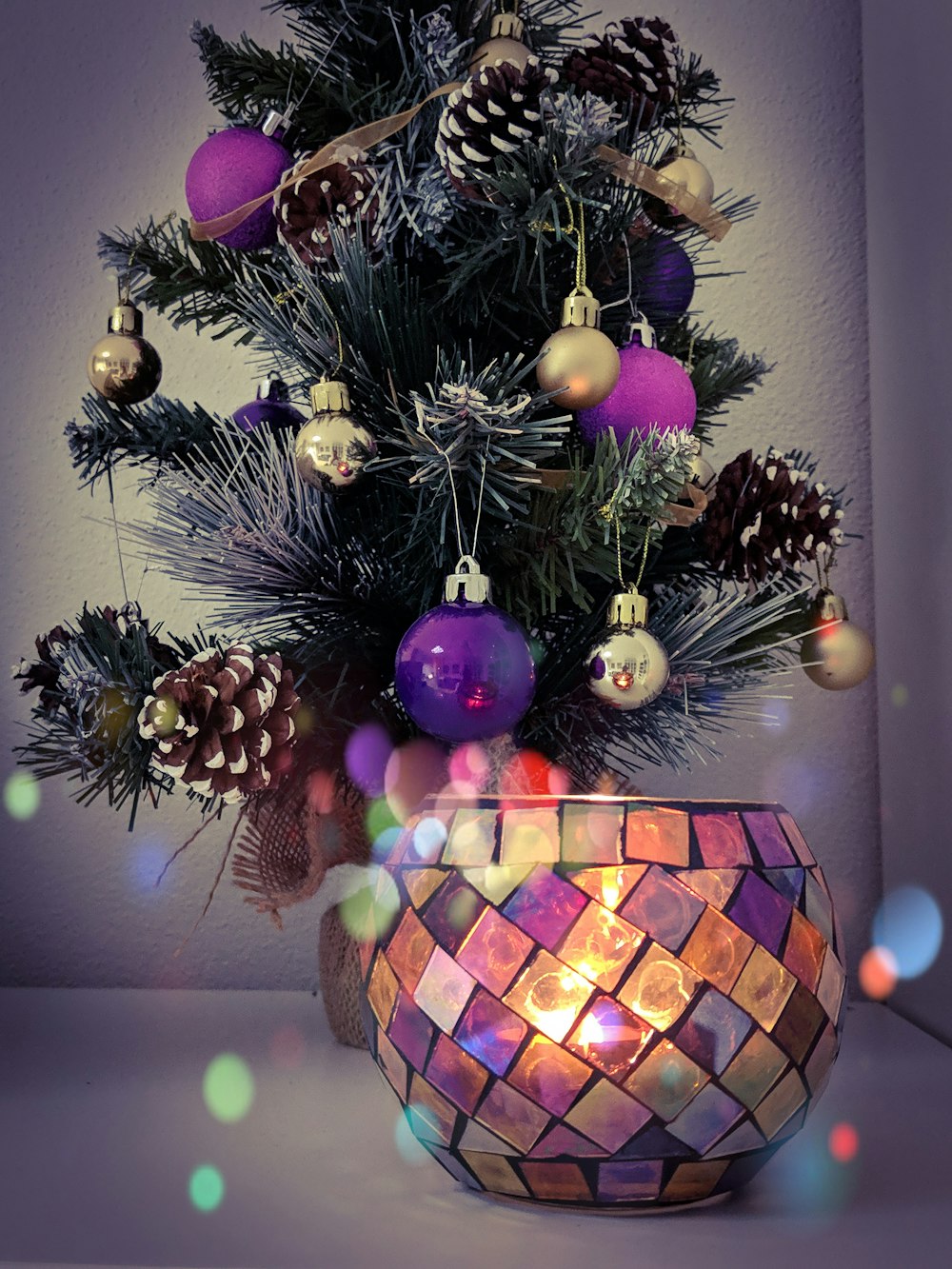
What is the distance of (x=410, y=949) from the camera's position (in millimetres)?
401

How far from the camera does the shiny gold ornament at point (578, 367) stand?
1.73 feet

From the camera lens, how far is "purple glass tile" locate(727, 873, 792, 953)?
382mm

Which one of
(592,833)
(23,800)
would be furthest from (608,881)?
(23,800)

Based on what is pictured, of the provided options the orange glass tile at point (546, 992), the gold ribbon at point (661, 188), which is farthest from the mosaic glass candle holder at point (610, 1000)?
the gold ribbon at point (661, 188)

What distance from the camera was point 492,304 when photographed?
634 mm

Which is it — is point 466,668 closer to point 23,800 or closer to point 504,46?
point 504,46

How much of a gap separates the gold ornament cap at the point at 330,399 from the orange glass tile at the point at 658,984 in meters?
0.30

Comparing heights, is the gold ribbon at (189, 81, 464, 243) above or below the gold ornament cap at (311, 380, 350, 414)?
above

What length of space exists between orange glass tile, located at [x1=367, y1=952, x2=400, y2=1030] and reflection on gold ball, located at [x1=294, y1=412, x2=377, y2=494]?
23 cm

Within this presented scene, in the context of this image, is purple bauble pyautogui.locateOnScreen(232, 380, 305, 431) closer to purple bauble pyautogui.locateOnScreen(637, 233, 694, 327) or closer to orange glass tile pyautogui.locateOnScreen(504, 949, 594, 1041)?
purple bauble pyautogui.locateOnScreen(637, 233, 694, 327)

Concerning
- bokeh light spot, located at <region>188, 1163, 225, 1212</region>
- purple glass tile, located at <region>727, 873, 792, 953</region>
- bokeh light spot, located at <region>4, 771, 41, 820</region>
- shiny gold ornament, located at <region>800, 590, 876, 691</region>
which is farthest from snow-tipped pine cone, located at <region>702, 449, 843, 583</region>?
bokeh light spot, located at <region>4, 771, 41, 820</region>

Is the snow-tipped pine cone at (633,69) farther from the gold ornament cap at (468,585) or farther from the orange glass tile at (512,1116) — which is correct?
the orange glass tile at (512,1116)

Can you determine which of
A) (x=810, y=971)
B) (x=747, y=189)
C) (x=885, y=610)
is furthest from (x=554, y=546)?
(x=747, y=189)

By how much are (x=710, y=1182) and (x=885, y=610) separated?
515 millimetres
